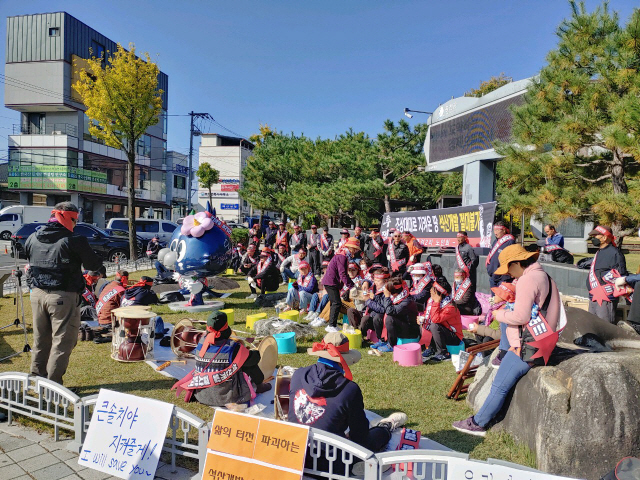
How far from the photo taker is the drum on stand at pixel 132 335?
6.56 metres

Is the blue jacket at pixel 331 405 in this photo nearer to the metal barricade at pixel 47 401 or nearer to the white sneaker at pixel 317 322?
the metal barricade at pixel 47 401

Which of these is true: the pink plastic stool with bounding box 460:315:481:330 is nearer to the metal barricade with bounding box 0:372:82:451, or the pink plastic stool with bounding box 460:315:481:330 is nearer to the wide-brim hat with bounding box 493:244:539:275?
the wide-brim hat with bounding box 493:244:539:275

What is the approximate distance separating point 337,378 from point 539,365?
1924 millimetres

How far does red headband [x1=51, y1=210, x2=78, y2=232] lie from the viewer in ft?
16.5

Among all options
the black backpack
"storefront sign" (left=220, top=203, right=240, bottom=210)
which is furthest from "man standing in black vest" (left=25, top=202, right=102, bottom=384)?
"storefront sign" (left=220, top=203, right=240, bottom=210)

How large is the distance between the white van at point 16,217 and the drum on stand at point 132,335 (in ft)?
66.8

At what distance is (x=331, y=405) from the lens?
3.33 m

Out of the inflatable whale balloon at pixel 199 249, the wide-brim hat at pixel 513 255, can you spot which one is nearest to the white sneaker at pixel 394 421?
the wide-brim hat at pixel 513 255

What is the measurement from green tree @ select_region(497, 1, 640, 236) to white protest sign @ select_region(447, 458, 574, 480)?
22.5ft

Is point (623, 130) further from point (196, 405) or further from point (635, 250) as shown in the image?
point (635, 250)

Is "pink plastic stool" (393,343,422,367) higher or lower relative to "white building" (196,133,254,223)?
lower

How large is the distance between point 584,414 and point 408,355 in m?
3.10

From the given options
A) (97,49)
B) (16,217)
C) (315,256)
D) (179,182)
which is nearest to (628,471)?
(315,256)

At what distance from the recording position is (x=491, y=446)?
13.4 ft
